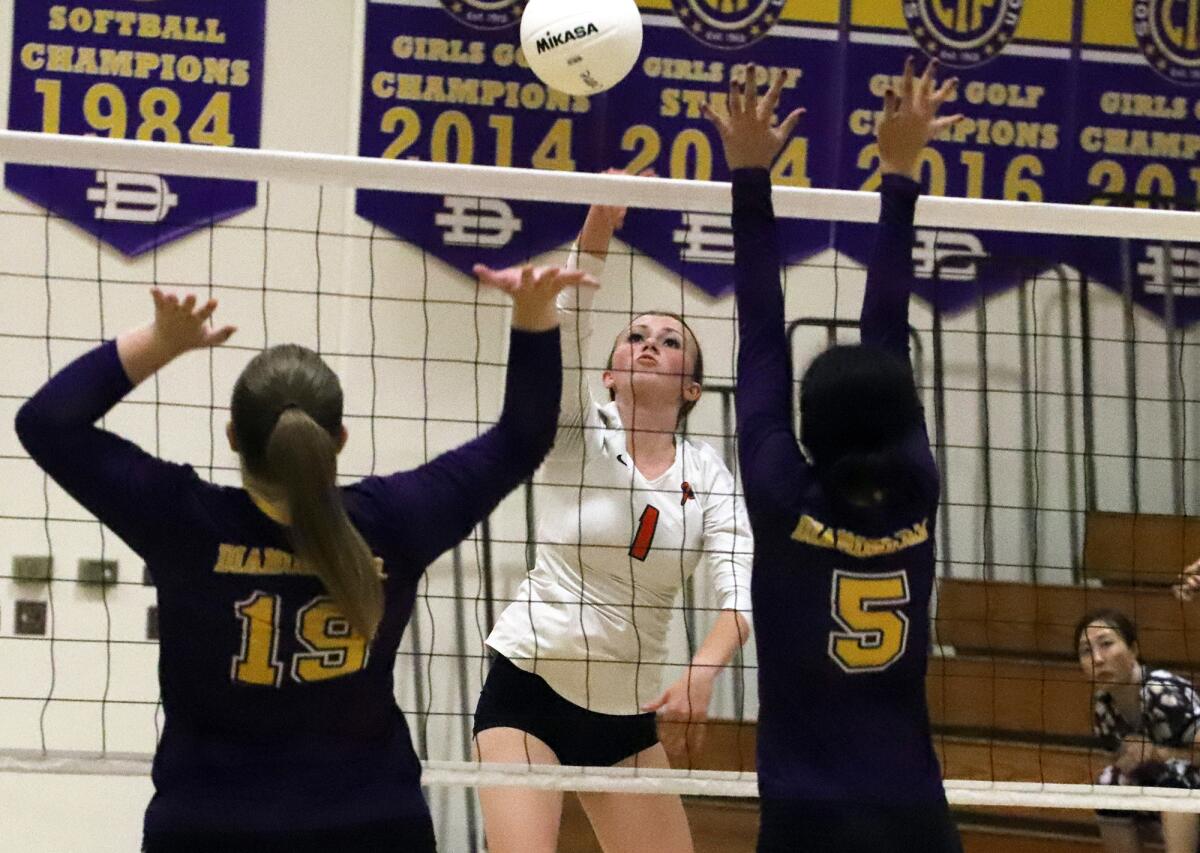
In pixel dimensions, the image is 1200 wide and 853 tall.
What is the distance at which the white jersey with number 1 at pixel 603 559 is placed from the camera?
12.2 feet

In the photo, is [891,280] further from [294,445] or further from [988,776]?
[988,776]

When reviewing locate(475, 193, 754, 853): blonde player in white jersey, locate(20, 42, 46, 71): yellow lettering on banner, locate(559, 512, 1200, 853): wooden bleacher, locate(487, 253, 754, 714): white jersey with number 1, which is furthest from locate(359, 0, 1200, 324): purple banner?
locate(487, 253, 754, 714): white jersey with number 1

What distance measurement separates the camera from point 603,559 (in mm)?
3783

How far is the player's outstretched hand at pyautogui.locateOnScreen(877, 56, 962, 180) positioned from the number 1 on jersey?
4.12ft

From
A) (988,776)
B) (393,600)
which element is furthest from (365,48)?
(393,600)

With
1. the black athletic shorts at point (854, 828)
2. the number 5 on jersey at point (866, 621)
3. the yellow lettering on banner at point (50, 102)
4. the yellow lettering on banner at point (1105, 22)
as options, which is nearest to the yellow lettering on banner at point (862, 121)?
the yellow lettering on banner at point (1105, 22)

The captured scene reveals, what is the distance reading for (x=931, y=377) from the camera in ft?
21.5

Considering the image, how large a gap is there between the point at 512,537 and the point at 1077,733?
2.41 meters

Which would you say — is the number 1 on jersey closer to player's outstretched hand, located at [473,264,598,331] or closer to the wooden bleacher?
player's outstretched hand, located at [473,264,598,331]

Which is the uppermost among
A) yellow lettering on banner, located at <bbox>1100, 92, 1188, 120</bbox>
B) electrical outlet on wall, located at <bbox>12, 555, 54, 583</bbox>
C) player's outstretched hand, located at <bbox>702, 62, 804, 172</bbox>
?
yellow lettering on banner, located at <bbox>1100, 92, 1188, 120</bbox>

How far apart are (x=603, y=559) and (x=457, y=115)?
10.1 ft

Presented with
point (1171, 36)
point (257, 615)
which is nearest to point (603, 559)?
point (257, 615)

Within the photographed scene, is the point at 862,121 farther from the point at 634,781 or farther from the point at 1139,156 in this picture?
the point at 634,781

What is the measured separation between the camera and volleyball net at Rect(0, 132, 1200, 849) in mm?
6023
